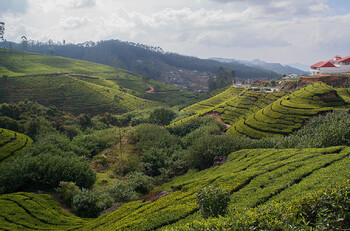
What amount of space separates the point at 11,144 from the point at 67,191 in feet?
61.4

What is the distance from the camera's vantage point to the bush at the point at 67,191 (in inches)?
891

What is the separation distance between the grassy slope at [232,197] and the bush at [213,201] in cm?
203

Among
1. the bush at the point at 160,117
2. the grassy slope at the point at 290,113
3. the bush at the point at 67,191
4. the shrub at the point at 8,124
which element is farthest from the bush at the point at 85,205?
the bush at the point at 160,117

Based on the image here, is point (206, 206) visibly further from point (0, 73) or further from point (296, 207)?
point (0, 73)

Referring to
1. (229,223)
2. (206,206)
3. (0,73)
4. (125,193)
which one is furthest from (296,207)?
(0,73)

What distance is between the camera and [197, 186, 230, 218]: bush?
10148 millimetres

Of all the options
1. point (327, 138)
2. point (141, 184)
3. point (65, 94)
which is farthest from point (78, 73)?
point (327, 138)

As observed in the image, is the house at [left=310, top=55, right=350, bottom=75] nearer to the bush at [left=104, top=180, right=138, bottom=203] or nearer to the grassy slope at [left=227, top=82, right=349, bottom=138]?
the grassy slope at [left=227, top=82, right=349, bottom=138]

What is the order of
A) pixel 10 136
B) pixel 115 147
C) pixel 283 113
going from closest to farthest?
pixel 10 136
pixel 283 113
pixel 115 147

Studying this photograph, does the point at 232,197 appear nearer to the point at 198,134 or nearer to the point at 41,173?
the point at 41,173

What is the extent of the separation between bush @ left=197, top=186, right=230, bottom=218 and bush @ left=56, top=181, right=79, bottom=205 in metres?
17.5

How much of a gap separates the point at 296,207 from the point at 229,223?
2.96 metres

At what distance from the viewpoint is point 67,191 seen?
22844 millimetres

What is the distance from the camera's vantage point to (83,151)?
3800 centimetres
